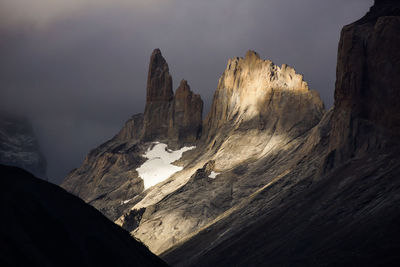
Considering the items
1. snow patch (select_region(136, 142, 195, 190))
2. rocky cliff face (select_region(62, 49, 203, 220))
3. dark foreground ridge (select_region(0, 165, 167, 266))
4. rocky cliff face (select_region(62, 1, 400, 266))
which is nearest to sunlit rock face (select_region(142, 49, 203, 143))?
rocky cliff face (select_region(62, 49, 203, 220))

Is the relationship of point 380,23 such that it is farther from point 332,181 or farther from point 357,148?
point 332,181

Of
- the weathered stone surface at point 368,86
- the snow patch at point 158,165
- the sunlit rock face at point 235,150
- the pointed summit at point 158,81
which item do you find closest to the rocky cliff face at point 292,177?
the weathered stone surface at point 368,86

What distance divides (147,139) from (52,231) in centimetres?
14025

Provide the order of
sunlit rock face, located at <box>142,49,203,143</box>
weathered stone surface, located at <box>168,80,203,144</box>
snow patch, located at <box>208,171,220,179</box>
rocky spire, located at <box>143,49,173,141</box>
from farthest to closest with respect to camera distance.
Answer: rocky spire, located at <box>143,49,173,141</box>, sunlit rock face, located at <box>142,49,203,143</box>, weathered stone surface, located at <box>168,80,203,144</box>, snow patch, located at <box>208,171,220,179</box>

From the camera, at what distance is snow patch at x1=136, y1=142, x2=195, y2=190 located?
488 ft

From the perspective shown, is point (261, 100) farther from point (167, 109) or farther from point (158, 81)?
point (158, 81)

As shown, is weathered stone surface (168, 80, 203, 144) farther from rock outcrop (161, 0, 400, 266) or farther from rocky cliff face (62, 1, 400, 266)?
rock outcrop (161, 0, 400, 266)

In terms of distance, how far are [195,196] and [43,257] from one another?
85.6 m

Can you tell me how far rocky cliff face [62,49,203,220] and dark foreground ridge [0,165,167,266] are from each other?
365 feet

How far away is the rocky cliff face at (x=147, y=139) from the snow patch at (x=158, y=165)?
6.12 feet

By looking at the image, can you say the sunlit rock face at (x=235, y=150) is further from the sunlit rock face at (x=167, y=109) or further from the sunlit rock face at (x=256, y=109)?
the sunlit rock face at (x=167, y=109)

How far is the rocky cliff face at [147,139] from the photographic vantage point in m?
158

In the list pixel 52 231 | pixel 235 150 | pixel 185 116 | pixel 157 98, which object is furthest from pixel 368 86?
pixel 157 98

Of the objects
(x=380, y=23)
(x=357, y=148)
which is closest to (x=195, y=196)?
(x=357, y=148)
